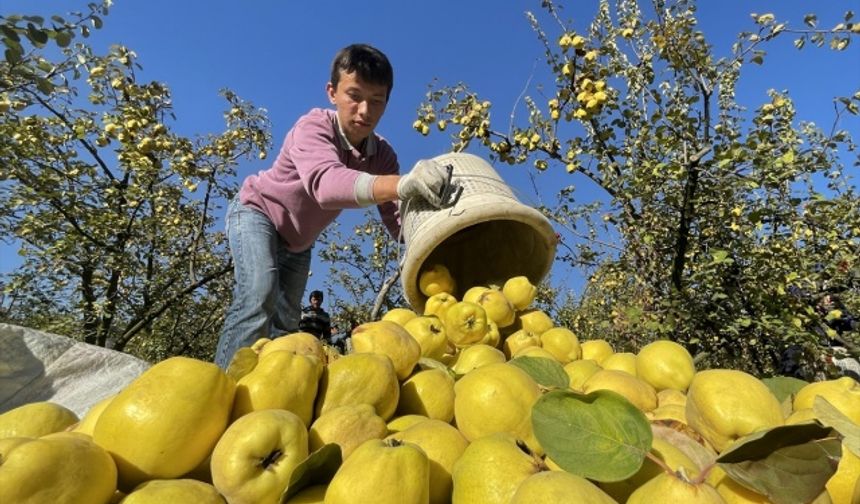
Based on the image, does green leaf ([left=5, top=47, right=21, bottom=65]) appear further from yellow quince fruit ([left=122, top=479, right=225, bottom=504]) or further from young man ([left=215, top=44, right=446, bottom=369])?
yellow quince fruit ([left=122, top=479, right=225, bottom=504])

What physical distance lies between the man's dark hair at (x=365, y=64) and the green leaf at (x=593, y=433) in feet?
7.58

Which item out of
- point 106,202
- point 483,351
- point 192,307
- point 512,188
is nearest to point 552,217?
point 512,188

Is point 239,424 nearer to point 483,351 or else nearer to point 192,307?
point 483,351

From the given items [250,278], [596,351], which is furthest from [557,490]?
[250,278]

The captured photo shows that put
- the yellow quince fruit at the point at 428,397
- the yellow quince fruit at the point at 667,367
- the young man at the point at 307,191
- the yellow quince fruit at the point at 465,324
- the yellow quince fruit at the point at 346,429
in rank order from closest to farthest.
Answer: the yellow quince fruit at the point at 346,429
the yellow quince fruit at the point at 428,397
the yellow quince fruit at the point at 667,367
the yellow quince fruit at the point at 465,324
the young man at the point at 307,191

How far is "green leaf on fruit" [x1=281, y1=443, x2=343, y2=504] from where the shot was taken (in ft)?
2.89

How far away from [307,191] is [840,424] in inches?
95.5

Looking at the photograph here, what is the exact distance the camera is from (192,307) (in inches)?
416

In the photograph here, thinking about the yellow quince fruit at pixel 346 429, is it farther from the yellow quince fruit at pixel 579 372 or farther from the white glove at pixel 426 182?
the white glove at pixel 426 182

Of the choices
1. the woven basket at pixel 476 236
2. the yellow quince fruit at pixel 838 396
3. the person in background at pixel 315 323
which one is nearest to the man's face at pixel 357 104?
the woven basket at pixel 476 236

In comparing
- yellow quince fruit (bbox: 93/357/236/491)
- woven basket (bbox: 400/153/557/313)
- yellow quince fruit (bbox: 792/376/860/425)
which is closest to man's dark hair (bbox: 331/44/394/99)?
woven basket (bbox: 400/153/557/313)

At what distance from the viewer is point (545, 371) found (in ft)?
4.83

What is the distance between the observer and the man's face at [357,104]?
2.87 meters

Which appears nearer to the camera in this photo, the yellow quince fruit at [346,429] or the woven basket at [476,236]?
the yellow quince fruit at [346,429]
